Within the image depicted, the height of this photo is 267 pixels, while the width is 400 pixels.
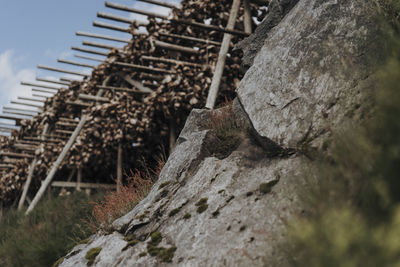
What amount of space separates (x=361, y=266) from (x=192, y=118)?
405 centimetres

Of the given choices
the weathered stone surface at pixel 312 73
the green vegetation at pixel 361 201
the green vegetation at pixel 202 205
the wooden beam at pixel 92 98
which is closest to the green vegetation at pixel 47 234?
the wooden beam at pixel 92 98

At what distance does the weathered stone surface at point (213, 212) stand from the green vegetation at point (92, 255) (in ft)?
0.25

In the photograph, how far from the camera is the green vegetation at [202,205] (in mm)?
3500

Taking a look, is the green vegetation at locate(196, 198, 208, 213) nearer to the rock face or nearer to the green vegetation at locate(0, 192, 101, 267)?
the rock face

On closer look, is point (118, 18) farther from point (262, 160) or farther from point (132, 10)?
point (262, 160)

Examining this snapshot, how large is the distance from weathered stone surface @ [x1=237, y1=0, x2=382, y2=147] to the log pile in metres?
3.03

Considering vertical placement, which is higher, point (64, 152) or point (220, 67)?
point (220, 67)

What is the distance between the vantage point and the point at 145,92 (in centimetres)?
923

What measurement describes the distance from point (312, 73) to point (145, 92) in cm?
611

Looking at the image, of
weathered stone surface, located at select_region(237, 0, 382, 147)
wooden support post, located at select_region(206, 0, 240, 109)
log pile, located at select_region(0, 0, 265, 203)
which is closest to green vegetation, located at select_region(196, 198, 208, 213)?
weathered stone surface, located at select_region(237, 0, 382, 147)

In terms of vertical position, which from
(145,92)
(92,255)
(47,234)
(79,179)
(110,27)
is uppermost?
(110,27)

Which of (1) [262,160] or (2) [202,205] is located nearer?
(2) [202,205]

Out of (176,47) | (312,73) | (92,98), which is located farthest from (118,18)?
(312,73)

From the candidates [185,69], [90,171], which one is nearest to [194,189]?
[185,69]
